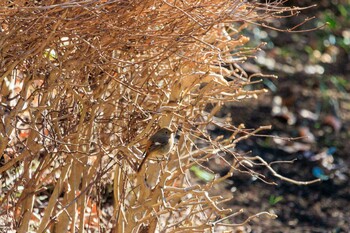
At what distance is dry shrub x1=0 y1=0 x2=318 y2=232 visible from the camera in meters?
3.07

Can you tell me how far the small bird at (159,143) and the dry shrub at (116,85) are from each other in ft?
0.17

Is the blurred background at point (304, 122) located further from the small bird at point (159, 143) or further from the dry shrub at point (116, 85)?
the small bird at point (159, 143)

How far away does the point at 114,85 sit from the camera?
3424 mm

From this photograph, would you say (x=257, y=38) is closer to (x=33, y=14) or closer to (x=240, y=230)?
(x=240, y=230)

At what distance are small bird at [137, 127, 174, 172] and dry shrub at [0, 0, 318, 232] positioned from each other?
0.17 ft

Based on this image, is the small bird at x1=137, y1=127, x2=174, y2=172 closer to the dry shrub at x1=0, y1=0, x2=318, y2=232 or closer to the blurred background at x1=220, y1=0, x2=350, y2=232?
the dry shrub at x1=0, y1=0, x2=318, y2=232

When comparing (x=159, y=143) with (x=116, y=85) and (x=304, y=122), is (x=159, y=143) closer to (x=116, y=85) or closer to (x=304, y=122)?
(x=116, y=85)

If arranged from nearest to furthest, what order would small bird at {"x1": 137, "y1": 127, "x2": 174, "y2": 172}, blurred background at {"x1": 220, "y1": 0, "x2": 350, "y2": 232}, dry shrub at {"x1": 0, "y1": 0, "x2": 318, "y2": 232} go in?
dry shrub at {"x1": 0, "y1": 0, "x2": 318, "y2": 232}
small bird at {"x1": 137, "y1": 127, "x2": 174, "y2": 172}
blurred background at {"x1": 220, "y1": 0, "x2": 350, "y2": 232}

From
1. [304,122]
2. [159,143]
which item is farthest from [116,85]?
[304,122]

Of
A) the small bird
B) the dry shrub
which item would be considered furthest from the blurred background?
the small bird

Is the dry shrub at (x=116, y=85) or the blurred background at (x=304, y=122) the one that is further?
the blurred background at (x=304, y=122)

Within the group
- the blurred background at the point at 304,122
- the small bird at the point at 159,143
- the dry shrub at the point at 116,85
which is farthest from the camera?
the blurred background at the point at 304,122

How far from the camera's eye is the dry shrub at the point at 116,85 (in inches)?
121

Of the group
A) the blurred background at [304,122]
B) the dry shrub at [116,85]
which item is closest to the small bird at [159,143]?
the dry shrub at [116,85]
